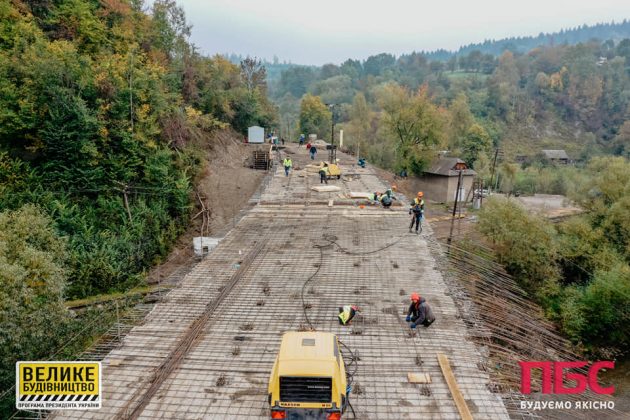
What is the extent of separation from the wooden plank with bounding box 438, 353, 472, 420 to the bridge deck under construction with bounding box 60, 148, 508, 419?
0.12m

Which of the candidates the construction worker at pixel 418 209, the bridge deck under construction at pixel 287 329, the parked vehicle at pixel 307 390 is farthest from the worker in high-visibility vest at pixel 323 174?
the parked vehicle at pixel 307 390

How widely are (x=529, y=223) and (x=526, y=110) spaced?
78045 millimetres

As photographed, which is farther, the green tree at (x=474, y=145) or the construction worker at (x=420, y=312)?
the green tree at (x=474, y=145)

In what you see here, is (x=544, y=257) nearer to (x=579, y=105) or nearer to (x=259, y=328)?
(x=259, y=328)

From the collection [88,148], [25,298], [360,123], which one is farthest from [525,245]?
[360,123]

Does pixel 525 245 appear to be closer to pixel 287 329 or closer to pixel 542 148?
pixel 287 329

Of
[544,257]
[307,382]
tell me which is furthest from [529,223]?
[307,382]

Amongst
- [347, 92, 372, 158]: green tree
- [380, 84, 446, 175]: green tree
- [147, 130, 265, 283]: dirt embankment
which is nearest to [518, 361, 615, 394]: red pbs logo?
[147, 130, 265, 283]: dirt embankment

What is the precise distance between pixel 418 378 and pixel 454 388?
2.31ft

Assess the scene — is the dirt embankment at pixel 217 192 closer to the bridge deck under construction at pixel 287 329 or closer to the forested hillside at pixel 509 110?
the bridge deck under construction at pixel 287 329

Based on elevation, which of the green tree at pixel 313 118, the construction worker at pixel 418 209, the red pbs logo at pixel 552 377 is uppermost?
the green tree at pixel 313 118

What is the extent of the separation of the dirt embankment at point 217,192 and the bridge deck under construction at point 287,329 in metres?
8.15

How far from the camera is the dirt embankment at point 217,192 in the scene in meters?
→ 24.4

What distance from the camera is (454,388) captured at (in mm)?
8469
